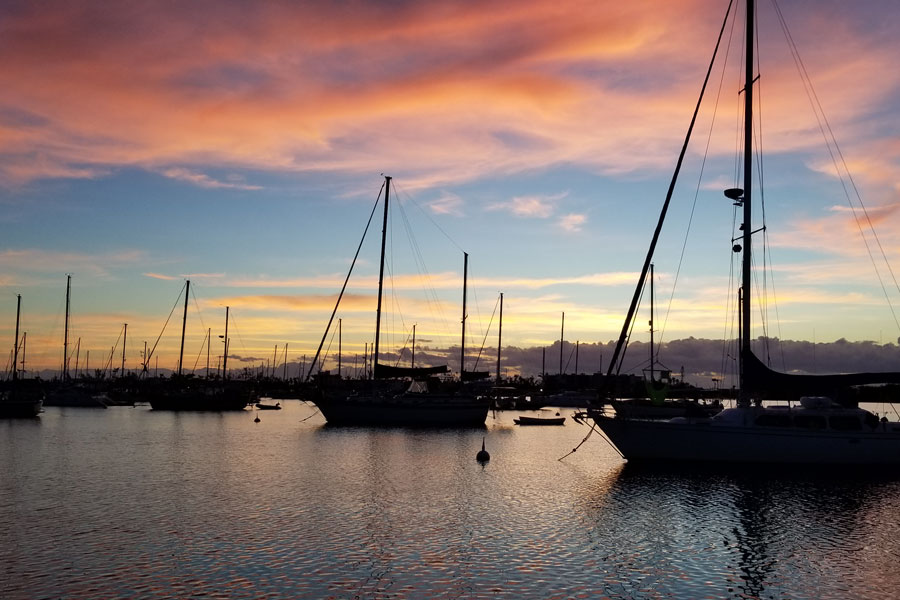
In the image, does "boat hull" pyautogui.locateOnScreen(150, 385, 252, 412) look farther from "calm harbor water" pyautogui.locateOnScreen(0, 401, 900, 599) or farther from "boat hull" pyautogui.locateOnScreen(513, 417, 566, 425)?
"calm harbor water" pyautogui.locateOnScreen(0, 401, 900, 599)

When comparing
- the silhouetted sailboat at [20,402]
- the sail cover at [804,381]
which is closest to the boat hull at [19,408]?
the silhouetted sailboat at [20,402]

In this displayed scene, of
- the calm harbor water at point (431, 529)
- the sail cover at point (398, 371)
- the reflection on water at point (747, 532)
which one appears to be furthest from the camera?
the sail cover at point (398, 371)

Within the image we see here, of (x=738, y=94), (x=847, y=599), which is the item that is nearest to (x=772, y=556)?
(x=847, y=599)

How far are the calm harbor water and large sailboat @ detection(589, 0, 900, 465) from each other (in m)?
1.26

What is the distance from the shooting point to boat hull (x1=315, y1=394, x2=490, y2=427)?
7000 centimetres

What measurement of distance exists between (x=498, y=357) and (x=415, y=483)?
8193cm

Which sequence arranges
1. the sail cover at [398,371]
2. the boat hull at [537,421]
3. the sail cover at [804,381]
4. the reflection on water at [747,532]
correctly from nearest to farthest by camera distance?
1. the reflection on water at [747,532]
2. the sail cover at [804,381]
3. the sail cover at [398,371]
4. the boat hull at [537,421]

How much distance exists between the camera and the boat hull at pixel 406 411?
70.0m

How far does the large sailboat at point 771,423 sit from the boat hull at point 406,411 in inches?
1360

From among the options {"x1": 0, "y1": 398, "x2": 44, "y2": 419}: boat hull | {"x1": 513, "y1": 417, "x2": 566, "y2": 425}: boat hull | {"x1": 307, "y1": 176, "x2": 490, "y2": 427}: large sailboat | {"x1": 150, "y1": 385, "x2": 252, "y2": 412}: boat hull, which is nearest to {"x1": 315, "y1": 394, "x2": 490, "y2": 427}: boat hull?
{"x1": 307, "y1": 176, "x2": 490, "y2": 427}: large sailboat

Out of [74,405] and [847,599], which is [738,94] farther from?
[74,405]

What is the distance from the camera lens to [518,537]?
23.7 meters

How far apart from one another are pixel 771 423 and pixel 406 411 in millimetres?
38464

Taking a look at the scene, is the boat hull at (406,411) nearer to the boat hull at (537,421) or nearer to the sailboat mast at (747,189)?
the boat hull at (537,421)
